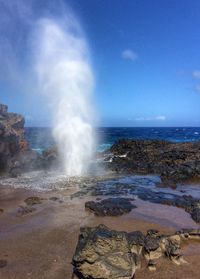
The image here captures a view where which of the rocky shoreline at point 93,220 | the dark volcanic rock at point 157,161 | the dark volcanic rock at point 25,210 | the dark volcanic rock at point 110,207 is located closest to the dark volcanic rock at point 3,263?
the rocky shoreline at point 93,220

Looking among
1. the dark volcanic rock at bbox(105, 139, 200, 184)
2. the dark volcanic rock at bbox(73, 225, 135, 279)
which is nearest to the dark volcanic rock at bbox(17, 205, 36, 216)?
the dark volcanic rock at bbox(73, 225, 135, 279)

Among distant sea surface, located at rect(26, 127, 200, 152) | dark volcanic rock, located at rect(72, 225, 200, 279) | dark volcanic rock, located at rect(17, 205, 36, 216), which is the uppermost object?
dark volcanic rock, located at rect(72, 225, 200, 279)

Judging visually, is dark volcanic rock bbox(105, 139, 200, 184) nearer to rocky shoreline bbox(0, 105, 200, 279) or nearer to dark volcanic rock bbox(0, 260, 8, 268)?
rocky shoreline bbox(0, 105, 200, 279)

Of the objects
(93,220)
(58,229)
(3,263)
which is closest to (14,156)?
(93,220)

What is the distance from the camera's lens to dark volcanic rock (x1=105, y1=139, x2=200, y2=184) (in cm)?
1593

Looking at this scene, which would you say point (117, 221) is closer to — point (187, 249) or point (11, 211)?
point (187, 249)

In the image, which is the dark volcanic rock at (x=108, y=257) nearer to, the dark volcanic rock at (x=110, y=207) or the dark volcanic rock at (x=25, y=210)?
the dark volcanic rock at (x=110, y=207)

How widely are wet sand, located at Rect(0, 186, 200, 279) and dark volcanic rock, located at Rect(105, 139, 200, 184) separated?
5.97m

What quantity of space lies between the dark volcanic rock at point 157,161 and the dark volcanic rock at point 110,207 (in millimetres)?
5315

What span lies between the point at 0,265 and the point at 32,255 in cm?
70

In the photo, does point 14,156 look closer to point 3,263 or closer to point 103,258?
point 3,263

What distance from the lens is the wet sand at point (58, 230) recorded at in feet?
18.7

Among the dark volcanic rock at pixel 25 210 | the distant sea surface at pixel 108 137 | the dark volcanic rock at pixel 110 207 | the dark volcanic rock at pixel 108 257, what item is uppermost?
the dark volcanic rock at pixel 108 257

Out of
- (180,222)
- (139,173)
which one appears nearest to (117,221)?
(180,222)
